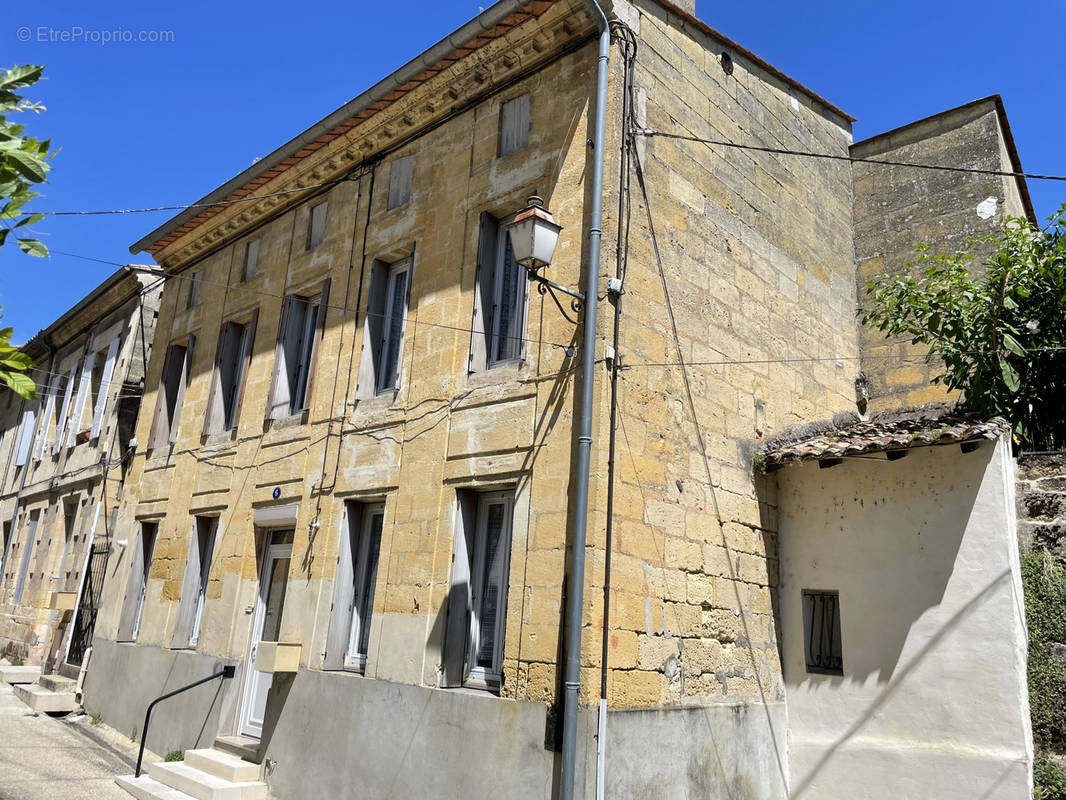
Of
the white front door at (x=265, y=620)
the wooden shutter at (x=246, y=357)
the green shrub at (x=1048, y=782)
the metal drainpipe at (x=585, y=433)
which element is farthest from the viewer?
the wooden shutter at (x=246, y=357)

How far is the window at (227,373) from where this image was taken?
10195 mm

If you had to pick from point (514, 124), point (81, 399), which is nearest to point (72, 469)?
point (81, 399)

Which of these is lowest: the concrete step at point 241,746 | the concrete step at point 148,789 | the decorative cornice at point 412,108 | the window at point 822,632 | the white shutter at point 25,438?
the concrete step at point 148,789

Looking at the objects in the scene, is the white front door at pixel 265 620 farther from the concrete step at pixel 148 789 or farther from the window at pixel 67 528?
the window at pixel 67 528

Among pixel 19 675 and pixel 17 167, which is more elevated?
pixel 17 167

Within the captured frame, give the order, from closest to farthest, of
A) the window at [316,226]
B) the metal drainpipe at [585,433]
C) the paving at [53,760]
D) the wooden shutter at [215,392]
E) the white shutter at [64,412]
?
the metal drainpipe at [585,433] < the paving at [53,760] < the window at [316,226] < the wooden shutter at [215,392] < the white shutter at [64,412]

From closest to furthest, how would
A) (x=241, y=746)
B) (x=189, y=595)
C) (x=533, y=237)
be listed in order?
(x=533, y=237) < (x=241, y=746) < (x=189, y=595)

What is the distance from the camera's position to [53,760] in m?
8.53

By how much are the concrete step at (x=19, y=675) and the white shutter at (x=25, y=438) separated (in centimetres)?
579

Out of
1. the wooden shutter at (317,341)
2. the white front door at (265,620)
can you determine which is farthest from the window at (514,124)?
the white front door at (265,620)

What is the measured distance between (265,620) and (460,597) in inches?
121

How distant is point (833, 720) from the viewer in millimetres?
6621

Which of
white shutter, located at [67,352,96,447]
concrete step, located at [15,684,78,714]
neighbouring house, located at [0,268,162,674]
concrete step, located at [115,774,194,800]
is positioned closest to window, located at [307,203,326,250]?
neighbouring house, located at [0,268,162,674]

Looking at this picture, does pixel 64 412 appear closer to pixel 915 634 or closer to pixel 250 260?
pixel 250 260
